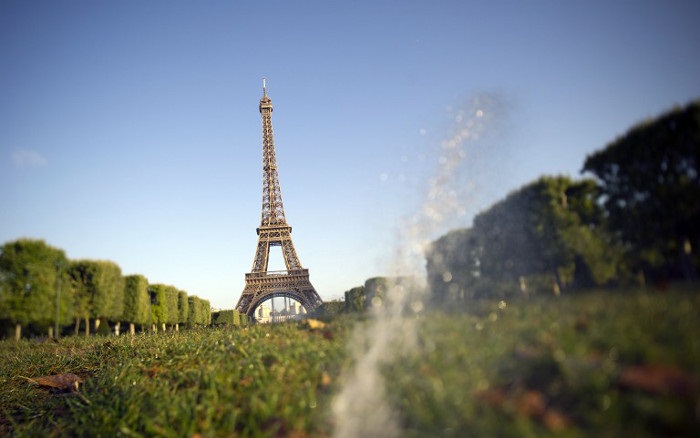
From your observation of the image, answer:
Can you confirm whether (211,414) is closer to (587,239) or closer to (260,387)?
(260,387)

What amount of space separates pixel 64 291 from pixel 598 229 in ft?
83.6

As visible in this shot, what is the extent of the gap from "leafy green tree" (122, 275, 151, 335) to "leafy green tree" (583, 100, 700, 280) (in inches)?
1104

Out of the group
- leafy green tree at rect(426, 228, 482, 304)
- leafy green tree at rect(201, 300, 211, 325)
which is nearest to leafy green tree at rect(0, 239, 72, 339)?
leafy green tree at rect(201, 300, 211, 325)

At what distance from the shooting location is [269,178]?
60.1m

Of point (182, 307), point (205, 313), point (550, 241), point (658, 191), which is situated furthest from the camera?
point (205, 313)

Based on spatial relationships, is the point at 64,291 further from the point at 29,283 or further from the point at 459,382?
the point at 459,382

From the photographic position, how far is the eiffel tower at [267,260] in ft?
163

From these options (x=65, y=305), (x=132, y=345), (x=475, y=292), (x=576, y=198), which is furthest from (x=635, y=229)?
(x=65, y=305)

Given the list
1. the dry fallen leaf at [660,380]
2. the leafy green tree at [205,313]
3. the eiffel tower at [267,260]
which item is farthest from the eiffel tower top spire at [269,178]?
the dry fallen leaf at [660,380]

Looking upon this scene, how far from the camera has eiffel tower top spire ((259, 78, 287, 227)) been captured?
190 ft

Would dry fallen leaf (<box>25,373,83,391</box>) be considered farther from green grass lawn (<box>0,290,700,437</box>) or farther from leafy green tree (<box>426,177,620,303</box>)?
leafy green tree (<box>426,177,620,303</box>)

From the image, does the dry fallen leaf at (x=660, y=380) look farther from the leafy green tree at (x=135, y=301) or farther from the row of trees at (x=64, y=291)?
the leafy green tree at (x=135, y=301)

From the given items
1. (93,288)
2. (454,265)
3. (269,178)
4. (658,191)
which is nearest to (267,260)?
(269,178)

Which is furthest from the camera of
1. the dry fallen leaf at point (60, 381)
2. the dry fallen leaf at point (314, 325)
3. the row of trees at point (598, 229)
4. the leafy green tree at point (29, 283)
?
the leafy green tree at point (29, 283)
